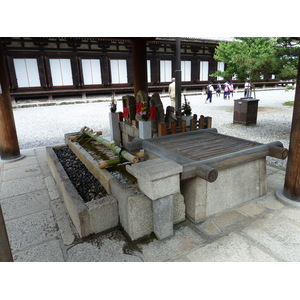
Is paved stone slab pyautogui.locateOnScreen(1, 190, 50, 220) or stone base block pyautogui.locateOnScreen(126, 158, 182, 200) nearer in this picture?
→ stone base block pyautogui.locateOnScreen(126, 158, 182, 200)

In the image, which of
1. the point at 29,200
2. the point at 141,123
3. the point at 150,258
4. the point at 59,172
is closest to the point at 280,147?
the point at 150,258

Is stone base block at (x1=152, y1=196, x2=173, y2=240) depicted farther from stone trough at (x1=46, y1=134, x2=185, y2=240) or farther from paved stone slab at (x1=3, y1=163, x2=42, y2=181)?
paved stone slab at (x1=3, y1=163, x2=42, y2=181)

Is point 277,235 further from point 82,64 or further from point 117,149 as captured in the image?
point 82,64

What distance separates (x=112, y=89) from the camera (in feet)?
61.8

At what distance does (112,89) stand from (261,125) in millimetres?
12386

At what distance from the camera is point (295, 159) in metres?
3.42

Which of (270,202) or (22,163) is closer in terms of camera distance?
(270,202)

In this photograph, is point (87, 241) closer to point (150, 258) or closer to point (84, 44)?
point (150, 258)

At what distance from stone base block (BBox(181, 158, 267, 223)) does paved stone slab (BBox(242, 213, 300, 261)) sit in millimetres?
444

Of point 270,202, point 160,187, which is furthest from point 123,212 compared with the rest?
point 270,202

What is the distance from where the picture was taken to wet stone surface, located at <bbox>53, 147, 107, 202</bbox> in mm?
3863

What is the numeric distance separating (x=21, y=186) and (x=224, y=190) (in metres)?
3.68

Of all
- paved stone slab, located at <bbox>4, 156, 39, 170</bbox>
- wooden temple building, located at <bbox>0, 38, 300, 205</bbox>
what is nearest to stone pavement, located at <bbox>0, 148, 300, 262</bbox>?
paved stone slab, located at <bbox>4, 156, 39, 170</bbox>

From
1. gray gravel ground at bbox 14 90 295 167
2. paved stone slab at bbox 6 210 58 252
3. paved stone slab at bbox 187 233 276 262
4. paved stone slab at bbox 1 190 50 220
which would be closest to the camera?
paved stone slab at bbox 187 233 276 262
